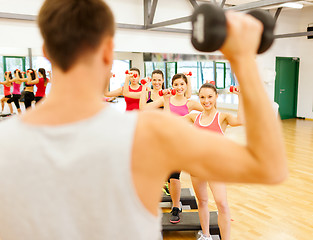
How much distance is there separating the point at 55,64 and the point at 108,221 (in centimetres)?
32

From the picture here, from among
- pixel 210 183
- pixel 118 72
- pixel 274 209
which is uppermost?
pixel 118 72

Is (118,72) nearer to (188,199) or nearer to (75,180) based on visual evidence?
(188,199)

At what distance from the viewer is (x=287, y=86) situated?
9641 millimetres

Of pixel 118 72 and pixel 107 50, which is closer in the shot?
pixel 107 50

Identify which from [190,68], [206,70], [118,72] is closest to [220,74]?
[206,70]

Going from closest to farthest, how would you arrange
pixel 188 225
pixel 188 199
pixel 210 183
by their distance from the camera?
pixel 210 183, pixel 188 225, pixel 188 199

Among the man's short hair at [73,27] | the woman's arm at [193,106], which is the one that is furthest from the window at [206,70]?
the man's short hair at [73,27]

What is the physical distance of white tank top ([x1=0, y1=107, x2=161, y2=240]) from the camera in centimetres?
54

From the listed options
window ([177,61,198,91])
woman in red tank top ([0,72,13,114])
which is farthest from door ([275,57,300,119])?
woman in red tank top ([0,72,13,114])

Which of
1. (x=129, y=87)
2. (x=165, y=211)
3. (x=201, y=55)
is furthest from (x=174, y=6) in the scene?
(x=165, y=211)

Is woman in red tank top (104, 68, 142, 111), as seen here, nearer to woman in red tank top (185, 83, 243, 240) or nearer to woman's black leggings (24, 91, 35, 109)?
woman in red tank top (185, 83, 243, 240)

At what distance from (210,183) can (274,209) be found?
137 cm

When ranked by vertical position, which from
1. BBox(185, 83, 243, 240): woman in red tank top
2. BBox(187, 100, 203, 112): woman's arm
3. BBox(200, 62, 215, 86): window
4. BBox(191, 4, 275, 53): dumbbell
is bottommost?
BBox(185, 83, 243, 240): woman in red tank top

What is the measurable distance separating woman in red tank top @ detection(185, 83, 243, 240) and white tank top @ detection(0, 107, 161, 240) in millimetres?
2054
